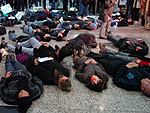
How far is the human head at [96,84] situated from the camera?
2814 millimetres

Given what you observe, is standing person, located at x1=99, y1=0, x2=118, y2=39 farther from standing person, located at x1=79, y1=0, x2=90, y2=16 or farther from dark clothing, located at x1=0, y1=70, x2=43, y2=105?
standing person, located at x1=79, y1=0, x2=90, y2=16

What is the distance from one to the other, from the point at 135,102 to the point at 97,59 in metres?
1.38

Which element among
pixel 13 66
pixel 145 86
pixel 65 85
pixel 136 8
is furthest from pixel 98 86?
pixel 136 8

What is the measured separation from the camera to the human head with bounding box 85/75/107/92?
2.81 m

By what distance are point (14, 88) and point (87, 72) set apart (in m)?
1.27

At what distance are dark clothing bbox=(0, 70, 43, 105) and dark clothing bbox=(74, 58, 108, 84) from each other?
793 millimetres

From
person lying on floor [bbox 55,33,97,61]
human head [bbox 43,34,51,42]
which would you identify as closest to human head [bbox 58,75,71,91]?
person lying on floor [bbox 55,33,97,61]

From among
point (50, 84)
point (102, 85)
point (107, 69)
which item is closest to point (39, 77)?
point (50, 84)

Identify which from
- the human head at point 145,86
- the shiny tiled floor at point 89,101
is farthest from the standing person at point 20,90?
the human head at point 145,86

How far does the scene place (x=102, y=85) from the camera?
2863mm

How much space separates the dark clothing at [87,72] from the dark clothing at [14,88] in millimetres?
793

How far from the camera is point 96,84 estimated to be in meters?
2.82

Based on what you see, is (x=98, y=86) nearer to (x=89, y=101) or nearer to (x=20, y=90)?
(x=89, y=101)

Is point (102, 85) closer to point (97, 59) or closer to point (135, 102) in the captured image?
point (135, 102)
